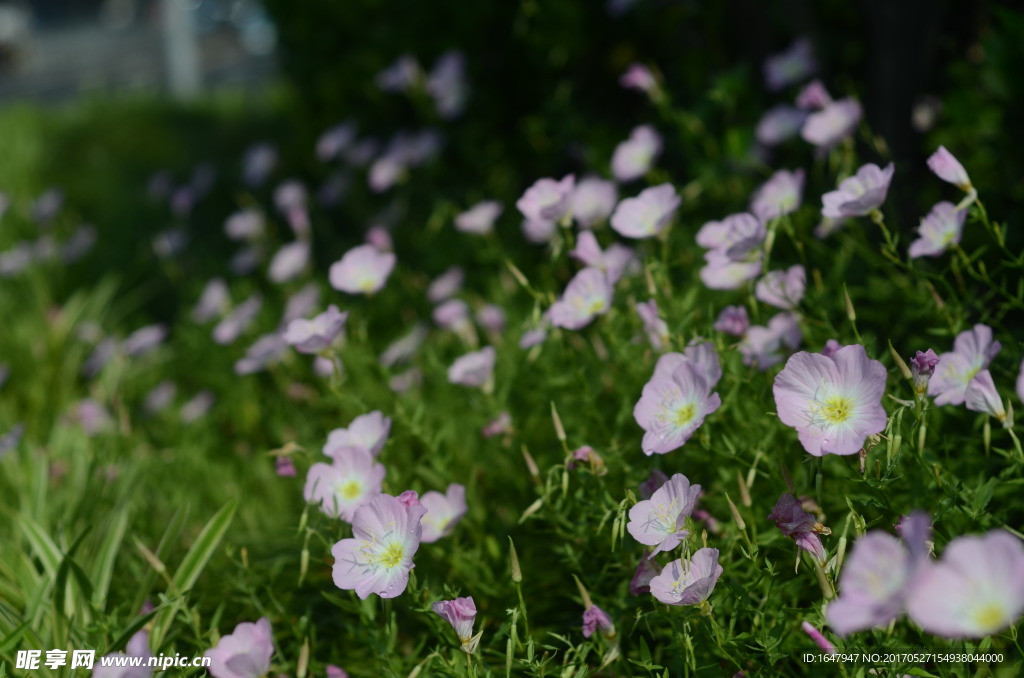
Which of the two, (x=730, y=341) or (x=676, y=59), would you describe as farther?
(x=676, y=59)

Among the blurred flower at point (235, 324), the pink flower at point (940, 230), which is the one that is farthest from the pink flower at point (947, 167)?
the blurred flower at point (235, 324)

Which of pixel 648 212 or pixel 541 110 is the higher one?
pixel 648 212

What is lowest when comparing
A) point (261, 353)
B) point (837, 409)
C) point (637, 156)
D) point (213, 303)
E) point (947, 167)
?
point (213, 303)

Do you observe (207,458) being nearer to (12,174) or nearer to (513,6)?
(513,6)

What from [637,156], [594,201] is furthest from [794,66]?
[594,201]

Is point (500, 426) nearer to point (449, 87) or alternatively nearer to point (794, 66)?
point (794, 66)

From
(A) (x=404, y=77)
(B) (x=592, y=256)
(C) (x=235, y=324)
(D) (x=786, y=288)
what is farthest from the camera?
(A) (x=404, y=77)

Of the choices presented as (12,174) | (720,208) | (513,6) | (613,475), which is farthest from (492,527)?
(12,174)
